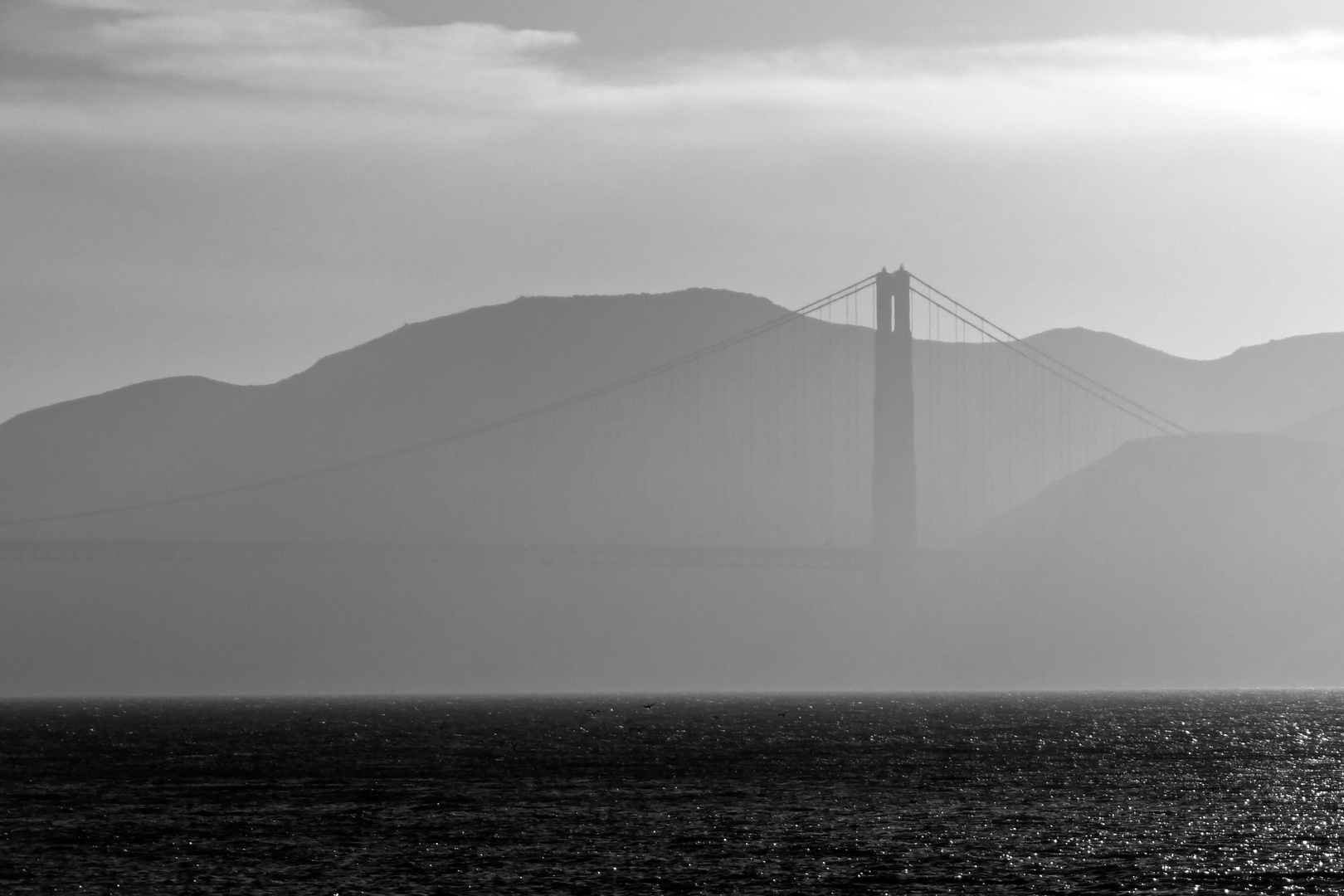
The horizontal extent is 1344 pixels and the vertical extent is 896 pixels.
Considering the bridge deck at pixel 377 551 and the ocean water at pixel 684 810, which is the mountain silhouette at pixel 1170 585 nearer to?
the bridge deck at pixel 377 551

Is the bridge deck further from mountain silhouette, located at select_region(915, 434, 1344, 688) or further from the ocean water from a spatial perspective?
the ocean water

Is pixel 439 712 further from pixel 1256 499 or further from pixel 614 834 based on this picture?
pixel 614 834

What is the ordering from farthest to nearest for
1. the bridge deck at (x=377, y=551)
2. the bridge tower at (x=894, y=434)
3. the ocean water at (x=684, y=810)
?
the bridge tower at (x=894, y=434)
the bridge deck at (x=377, y=551)
the ocean water at (x=684, y=810)

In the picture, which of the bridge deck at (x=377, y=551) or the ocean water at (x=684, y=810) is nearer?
the ocean water at (x=684, y=810)

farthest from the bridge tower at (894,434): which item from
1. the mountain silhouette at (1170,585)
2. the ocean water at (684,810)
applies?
the ocean water at (684,810)

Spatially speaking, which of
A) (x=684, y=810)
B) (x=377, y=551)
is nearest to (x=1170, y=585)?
(x=377, y=551)

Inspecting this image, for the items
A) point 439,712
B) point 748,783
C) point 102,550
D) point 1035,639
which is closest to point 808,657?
point 1035,639

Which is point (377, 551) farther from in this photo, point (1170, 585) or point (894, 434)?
point (1170, 585)
